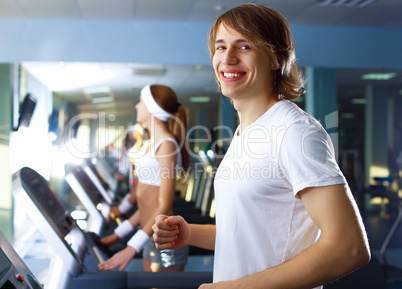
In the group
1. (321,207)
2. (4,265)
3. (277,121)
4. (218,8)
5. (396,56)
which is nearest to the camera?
(321,207)

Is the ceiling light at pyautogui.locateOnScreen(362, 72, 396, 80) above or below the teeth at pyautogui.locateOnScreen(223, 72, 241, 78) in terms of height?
above

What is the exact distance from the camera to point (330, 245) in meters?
0.67

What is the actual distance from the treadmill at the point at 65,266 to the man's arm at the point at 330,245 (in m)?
0.83

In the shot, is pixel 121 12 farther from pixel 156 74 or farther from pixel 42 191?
pixel 42 191

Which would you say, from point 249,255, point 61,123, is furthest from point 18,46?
point 249,255

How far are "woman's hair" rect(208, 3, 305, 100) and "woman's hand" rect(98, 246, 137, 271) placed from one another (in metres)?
1.10

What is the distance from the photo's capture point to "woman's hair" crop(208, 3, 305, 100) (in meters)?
0.87

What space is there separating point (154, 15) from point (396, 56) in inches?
113

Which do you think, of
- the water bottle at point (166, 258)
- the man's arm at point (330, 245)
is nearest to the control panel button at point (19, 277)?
the man's arm at point (330, 245)

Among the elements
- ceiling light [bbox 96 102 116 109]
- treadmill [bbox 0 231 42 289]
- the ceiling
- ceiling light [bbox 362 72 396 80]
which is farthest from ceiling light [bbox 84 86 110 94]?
treadmill [bbox 0 231 42 289]

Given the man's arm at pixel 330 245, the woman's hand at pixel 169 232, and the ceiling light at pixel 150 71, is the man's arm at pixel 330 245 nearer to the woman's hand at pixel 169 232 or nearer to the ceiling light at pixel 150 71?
the woman's hand at pixel 169 232

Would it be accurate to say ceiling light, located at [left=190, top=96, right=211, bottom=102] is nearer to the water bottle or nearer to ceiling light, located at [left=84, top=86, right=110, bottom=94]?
the water bottle

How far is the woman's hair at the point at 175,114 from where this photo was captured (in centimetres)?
209

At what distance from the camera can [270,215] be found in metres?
0.80
